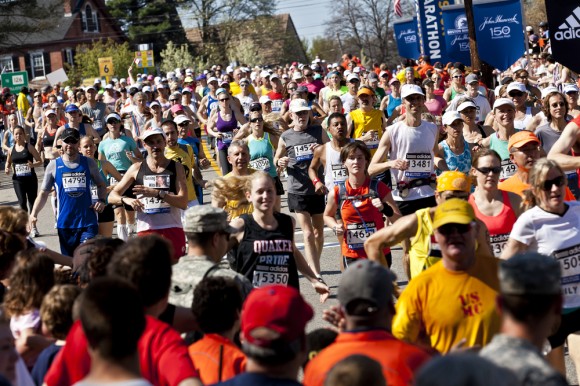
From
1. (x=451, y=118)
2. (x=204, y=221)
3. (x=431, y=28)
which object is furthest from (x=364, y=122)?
(x=431, y=28)

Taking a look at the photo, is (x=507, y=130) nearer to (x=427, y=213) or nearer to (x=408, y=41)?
(x=427, y=213)

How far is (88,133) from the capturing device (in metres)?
16.5

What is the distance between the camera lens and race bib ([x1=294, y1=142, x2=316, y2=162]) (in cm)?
1158

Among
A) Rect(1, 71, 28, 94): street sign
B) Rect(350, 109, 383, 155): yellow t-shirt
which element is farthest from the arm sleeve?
Rect(1, 71, 28, 94): street sign

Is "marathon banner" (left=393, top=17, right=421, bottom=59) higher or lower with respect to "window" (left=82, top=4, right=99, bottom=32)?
lower

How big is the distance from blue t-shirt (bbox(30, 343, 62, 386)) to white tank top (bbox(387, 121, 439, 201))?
230 inches

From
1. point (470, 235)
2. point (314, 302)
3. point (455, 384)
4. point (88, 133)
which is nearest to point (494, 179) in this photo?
point (470, 235)

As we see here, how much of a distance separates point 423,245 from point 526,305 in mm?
2825

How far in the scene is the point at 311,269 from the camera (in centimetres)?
743

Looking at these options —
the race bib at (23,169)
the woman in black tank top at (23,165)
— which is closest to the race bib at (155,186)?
the woman in black tank top at (23,165)

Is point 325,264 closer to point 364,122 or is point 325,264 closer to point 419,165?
point 419,165

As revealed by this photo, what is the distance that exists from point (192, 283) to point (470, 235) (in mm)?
1503

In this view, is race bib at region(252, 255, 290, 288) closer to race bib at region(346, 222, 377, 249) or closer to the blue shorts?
race bib at region(346, 222, 377, 249)

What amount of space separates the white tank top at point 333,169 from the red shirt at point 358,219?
4.23ft
